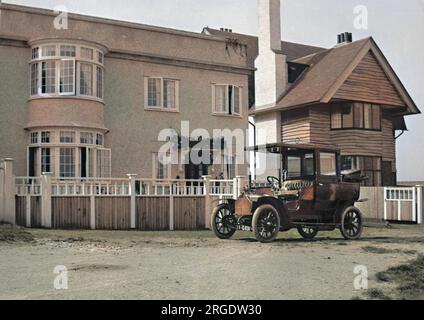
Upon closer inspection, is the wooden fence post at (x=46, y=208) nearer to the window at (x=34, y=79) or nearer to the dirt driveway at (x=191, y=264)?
the dirt driveway at (x=191, y=264)

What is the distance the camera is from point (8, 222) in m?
16.9

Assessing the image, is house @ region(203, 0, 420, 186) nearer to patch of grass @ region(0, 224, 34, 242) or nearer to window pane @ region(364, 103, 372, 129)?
window pane @ region(364, 103, 372, 129)

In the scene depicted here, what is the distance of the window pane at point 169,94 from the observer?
23.5 m

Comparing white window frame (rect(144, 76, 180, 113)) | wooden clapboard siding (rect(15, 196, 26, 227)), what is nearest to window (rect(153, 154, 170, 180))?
white window frame (rect(144, 76, 180, 113))

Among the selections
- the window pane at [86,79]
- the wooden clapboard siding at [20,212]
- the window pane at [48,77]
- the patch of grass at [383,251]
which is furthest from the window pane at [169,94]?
the patch of grass at [383,251]

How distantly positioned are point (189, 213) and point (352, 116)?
13.4 meters

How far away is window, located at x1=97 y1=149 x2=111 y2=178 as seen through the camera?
69.4 ft

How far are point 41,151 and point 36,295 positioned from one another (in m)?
13.2

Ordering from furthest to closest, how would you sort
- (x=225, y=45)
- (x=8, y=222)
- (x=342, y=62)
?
(x=342, y=62)
(x=225, y=45)
(x=8, y=222)

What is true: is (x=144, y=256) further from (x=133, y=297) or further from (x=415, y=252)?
(x=415, y=252)

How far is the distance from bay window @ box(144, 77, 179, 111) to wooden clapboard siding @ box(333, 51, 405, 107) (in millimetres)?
8952

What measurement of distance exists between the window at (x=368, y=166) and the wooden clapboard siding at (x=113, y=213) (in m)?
14.3

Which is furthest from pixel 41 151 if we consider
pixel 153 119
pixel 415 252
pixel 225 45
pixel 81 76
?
pixel 415 252

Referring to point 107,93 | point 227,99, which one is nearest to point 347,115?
point 227,99
